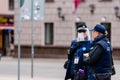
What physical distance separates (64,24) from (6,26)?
15.1 m

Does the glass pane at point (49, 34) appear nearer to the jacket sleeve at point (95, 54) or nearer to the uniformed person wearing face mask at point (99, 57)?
the uniformed person wearing face mask at point (99, 57)

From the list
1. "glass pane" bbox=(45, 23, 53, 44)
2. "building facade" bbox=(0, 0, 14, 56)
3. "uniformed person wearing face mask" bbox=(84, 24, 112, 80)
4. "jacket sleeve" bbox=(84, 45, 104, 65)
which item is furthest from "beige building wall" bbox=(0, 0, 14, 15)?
"jacket sleeve" bbox=(84, 45, 104, 65)

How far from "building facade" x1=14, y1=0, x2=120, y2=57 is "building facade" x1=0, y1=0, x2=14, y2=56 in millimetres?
10545

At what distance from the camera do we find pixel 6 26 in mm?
59750

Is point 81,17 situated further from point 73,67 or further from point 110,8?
point 73,67

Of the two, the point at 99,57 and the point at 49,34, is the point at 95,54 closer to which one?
the point at 99,57

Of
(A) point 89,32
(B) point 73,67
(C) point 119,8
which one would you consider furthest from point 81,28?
(C) point 119,8

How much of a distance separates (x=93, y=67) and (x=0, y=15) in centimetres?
5341

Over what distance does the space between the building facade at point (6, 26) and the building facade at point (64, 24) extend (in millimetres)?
10545

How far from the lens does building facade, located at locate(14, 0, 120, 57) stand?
4472 cm

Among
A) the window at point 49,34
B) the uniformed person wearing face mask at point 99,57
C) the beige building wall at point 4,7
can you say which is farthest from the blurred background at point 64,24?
the uniformed person wearing face mask at point 99,57

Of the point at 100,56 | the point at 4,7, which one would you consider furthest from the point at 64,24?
the point at 100,56

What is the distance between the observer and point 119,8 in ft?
146

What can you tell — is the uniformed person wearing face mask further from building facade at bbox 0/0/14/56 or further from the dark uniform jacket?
building facade at bbox 0/0/14/56
